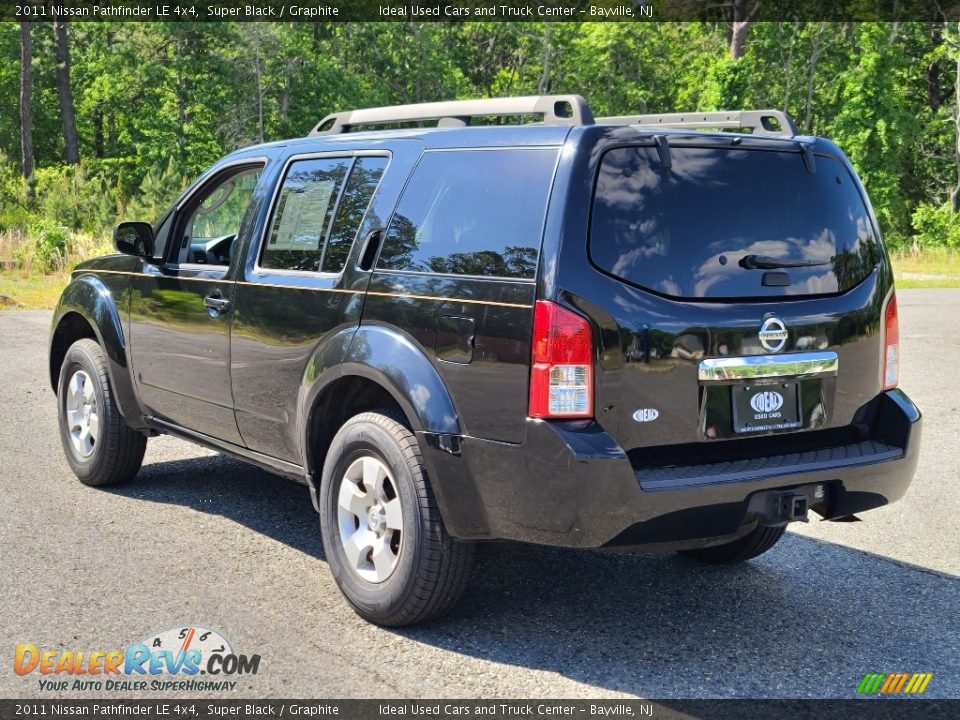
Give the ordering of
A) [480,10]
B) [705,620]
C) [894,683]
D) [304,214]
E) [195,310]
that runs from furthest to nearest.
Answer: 1. [480,10]
2. [195,310]
3. [304,214]
4. [705,620]
5. [894,683]

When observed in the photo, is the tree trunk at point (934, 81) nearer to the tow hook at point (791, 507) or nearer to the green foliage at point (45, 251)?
the green foliage at point (45, 251)

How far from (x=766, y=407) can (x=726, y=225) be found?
0.68 meters

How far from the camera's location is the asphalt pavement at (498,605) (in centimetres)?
403

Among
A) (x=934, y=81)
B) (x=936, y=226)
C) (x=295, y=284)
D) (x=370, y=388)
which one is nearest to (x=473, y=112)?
(x=295, y=284)

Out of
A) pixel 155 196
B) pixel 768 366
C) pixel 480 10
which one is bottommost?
pixel 155 196

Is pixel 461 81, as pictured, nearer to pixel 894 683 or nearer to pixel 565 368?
pixel 565 368

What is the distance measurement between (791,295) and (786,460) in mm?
614

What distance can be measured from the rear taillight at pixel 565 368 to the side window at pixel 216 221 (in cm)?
251

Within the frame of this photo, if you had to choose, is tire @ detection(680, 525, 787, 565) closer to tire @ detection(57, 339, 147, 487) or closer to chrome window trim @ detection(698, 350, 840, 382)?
chrome window trim @ detection(698, 350, 840, 382)

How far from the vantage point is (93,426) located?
6.61 m

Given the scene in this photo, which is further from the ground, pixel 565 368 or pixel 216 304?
pixel 565 368

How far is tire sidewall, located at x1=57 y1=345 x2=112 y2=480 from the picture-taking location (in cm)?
644

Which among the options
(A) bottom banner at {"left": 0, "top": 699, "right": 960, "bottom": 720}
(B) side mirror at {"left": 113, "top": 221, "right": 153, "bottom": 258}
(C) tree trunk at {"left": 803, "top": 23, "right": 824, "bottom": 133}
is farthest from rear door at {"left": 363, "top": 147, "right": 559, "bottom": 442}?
(C) tree trunk at {"left": 803, "top": 23, "right": 824, "bottom": 133}

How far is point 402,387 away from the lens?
14.1ft
